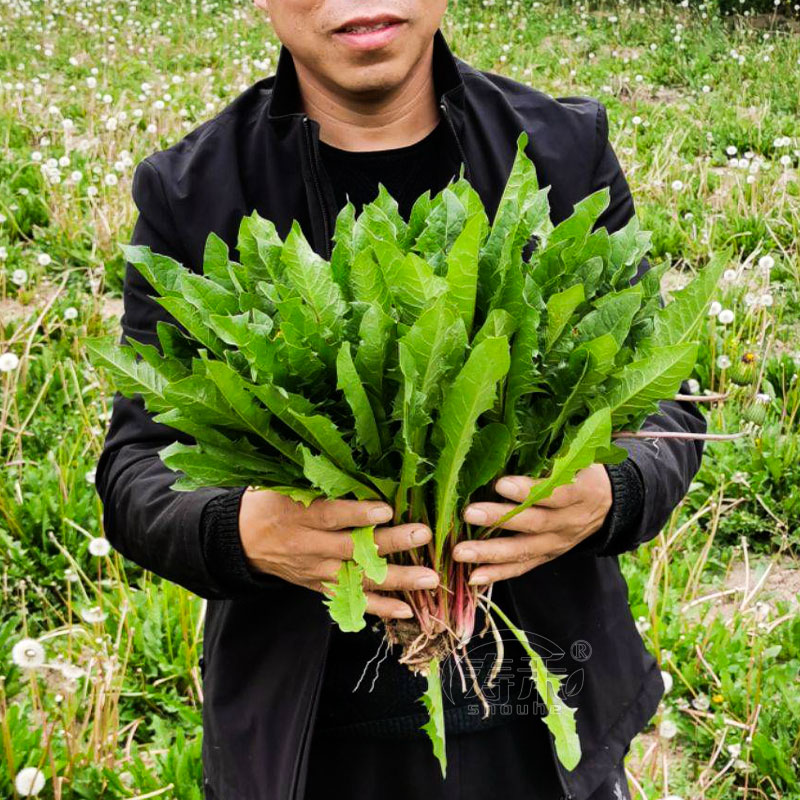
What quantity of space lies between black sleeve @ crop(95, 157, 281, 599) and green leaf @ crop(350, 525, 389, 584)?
1.12 feet

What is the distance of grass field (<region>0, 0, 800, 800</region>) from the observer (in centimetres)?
280

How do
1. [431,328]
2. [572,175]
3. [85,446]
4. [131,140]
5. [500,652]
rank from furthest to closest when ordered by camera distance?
[131,140] < [85,446] < [572,175] < [500,652] < [431,328]

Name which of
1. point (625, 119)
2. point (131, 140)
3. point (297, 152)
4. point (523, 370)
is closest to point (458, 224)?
point (523, 370)

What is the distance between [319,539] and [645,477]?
0.54 metres

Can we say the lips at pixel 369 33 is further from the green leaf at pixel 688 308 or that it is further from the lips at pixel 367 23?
the green leaf at pixel 688 308

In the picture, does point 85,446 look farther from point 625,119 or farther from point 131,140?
point 625,119

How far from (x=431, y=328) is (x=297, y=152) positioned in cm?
88

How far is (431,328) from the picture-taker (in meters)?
1.06

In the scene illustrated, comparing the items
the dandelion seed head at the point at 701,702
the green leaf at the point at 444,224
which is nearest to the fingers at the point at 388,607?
the green leaf at the point at 444,224

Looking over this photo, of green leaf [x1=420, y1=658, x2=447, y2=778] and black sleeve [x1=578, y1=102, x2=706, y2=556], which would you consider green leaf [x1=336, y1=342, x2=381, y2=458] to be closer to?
green leaf [x1=420, y1=658, x2=447, y2=778]

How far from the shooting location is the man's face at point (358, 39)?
1.61 m

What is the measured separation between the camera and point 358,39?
5.37 ft

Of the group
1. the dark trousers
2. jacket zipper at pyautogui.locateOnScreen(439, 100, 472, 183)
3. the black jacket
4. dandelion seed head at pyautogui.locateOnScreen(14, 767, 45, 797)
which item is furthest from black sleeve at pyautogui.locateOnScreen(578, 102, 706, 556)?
dandelion seed head at pyautogui.locateOnScreen(14, 767, 45, 797)

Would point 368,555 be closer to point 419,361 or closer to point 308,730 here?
→ point 419,361
